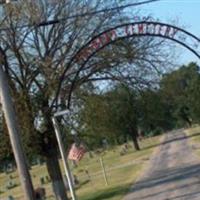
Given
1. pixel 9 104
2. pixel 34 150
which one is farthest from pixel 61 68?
pixel 9 104

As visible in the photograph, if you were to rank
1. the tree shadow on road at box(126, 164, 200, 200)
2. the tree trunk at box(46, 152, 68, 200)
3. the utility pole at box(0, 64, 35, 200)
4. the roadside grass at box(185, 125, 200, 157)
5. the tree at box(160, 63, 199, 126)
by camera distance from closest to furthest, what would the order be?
the utility pole at box(0, 64, 35, 200), the tree shadow on road at box(126, 164, 200, 200), the tree trunk at box(46, 152, 68, 200), the tree at box(160, 63, 199, 126), the roadside grass at box(185, 125, 200, 157)

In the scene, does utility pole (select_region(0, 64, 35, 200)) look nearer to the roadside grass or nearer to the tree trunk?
the tree trunk

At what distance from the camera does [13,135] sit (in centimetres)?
1589

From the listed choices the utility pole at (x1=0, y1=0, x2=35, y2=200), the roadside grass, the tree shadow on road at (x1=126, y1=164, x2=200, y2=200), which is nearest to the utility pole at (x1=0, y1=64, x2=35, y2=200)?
the utility pole at (x1=0, y1=0, x2=35, y2=200)

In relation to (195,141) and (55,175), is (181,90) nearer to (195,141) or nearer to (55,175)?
(195,141)

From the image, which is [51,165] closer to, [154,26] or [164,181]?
[164,181]

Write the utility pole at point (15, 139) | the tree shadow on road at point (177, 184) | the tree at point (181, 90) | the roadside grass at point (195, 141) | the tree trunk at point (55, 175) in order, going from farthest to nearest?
the roadside grass at point (195, 141)
the tree at point (181, 90)
the tree trunk at point (55, 175)
the tree shadow on road at point (177, 184)
the utility pole at point (15, 139)

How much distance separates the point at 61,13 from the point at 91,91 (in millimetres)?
4471

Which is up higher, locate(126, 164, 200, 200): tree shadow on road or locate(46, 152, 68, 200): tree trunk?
locate(46, 152, 68, 200): tree trunk

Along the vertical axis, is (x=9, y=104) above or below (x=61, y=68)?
below

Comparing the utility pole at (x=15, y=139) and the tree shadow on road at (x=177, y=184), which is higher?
the utility pole at (x=15, y=139)

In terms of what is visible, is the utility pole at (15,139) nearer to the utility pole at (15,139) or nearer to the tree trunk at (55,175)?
the utility pole at (15,139)

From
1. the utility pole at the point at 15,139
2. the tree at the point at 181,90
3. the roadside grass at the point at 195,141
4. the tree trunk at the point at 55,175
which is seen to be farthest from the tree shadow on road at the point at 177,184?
the roadside grass at the point at 195,141

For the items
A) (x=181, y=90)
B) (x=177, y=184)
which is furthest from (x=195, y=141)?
(x=177, y=184)
